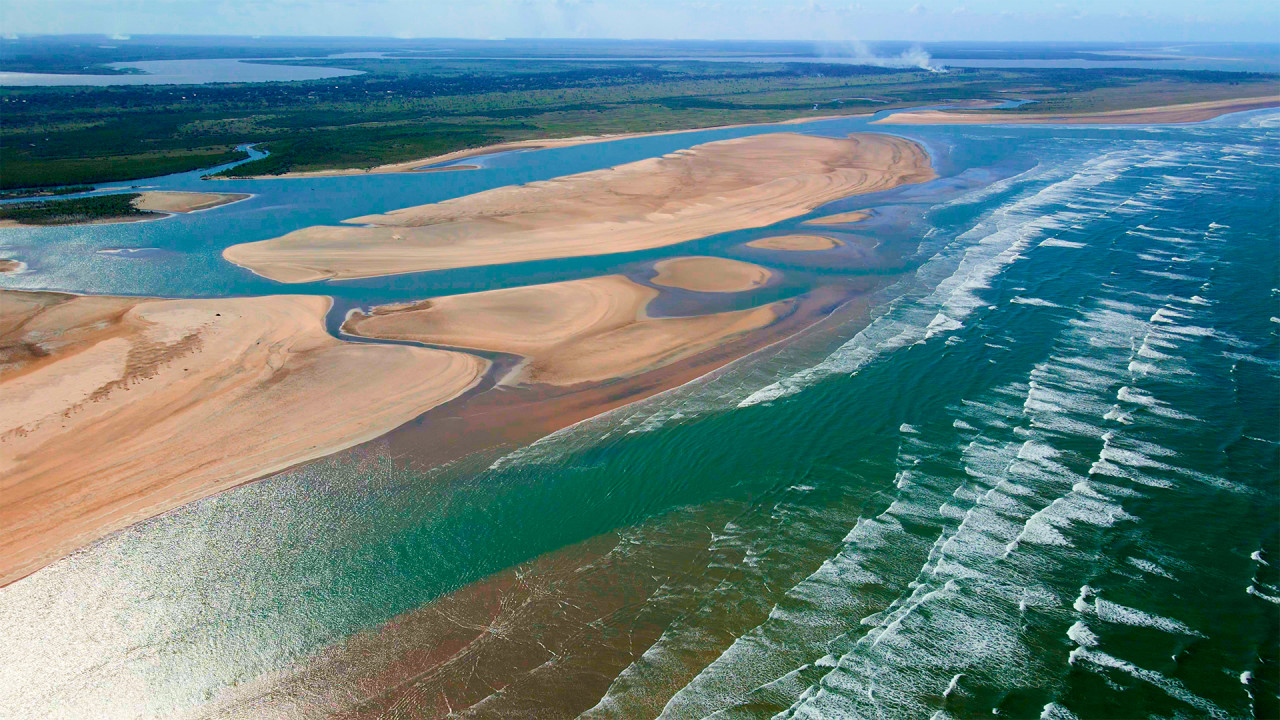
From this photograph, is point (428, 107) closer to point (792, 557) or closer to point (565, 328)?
point (565, 328)

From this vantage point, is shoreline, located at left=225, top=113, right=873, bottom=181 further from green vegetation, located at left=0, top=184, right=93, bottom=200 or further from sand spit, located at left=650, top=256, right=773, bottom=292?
sand spit, located at left=650, top=256, right=773, bottom=292

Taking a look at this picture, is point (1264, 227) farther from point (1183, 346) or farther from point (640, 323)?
point (640, 323)

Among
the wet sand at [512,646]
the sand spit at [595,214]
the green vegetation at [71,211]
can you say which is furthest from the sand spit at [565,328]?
the green vegetation at [71,211]

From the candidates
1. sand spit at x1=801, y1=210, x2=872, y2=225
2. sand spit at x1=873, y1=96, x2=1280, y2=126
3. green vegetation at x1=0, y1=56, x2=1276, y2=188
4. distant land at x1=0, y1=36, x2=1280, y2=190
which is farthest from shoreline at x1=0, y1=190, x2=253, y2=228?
sand spit at x1=873, y1=96, x2=1280, y2=126

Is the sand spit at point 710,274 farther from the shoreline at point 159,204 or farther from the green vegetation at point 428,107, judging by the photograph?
the green vegetation at point 428,107

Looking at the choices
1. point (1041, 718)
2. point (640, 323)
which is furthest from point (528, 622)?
point (640, 323)

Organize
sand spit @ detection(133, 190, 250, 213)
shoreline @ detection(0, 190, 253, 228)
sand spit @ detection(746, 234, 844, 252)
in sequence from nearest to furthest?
1. sand spit @ detection(746, 234, 844, 252)
2. shoreline @ detection(0, 190, 253, 228)
3. sand spit @ detection(133, 190, 250, 213)
